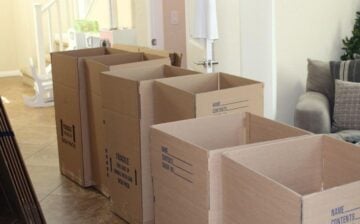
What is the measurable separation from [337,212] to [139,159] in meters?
1.72

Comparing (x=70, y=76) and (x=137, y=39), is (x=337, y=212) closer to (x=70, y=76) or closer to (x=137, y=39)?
(x=70, y=76)

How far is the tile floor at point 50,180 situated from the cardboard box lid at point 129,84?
74 cm

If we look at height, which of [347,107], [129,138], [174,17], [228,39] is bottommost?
[347,107]

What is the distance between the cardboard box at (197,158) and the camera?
1375mm

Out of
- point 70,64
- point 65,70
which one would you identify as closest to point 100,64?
point 70,64

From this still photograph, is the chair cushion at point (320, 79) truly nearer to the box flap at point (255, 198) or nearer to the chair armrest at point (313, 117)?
the chair armrest at point (313, 117)

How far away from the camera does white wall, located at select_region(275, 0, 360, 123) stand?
4.58m

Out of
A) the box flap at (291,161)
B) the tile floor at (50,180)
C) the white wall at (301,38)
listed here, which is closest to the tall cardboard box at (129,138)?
the tile floor at (50,180)

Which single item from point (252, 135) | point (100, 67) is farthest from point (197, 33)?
point (252, 135)

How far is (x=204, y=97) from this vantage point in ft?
7.89

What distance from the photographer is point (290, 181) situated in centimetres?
150

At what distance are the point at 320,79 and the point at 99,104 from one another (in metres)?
1.91

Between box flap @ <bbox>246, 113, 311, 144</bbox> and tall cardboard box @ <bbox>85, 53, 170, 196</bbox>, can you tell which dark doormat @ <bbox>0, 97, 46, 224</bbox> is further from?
box flap @ <bbox>246, 113, 311, 144</bbox>

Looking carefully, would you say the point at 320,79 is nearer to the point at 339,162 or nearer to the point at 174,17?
the point at 174,17
